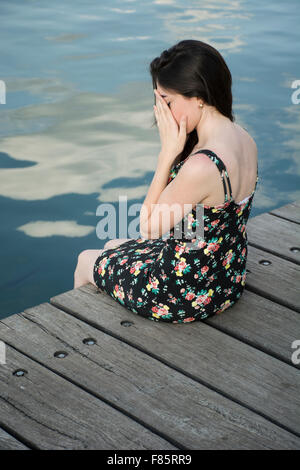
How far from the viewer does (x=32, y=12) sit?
9914mm

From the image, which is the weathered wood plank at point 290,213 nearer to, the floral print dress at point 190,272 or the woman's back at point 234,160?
the floral print dress at point 190,272

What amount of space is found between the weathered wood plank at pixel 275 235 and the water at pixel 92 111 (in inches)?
61.5

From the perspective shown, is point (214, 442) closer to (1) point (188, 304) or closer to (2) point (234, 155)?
(1) point (188, 304)

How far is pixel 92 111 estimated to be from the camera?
6.89 meters

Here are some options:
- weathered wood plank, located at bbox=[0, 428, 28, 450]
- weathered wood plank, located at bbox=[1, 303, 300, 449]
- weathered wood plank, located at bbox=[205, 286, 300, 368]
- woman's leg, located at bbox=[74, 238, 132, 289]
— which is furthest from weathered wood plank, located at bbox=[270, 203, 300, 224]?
weathered wood plank, located at bbox=[0, 428, 28, 450]

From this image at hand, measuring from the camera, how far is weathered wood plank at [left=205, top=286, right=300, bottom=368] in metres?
2.53

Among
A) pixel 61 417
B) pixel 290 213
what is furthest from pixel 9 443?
pixel 290 213

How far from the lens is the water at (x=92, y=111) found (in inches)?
194

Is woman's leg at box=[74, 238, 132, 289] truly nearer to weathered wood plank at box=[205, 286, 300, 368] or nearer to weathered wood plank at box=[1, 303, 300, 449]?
weathered wood plank at box=[1, 303, 300, 449]

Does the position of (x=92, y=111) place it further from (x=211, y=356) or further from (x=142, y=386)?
(x=142, y=386)

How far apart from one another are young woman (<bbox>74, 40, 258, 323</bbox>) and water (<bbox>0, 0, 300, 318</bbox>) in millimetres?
1840

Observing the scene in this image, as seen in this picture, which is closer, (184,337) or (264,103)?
(184,337)
